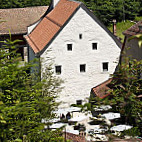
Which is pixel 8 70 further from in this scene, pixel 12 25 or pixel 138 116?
pixel 12 25

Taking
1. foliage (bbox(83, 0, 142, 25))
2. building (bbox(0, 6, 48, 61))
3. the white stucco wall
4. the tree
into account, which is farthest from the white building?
foliage (bbox(83, 0, 142, 25))

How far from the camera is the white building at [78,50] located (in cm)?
2411

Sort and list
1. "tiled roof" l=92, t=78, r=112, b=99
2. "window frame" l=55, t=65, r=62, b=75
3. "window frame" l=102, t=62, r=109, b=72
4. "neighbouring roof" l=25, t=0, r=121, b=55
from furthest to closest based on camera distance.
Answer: "window frame" l=102, t=62, r=109, b=72
"window frame" l=55, t=65, r=62, b=75
"neighbouring roof" l=25, t=0, r=121, b=55
"tiled roof" l=92, t=78, r=112, b=99

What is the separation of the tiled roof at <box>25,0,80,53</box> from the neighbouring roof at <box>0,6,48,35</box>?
723cm

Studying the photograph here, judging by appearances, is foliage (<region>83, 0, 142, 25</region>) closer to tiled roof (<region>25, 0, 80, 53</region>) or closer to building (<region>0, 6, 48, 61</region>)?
building (<region>0, 6, 48, 61</region>)

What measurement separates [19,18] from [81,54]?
16176 mm

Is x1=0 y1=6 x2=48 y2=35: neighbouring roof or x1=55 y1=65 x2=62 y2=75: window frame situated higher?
x1=0 y1=6 x2=48 y2=35: neighbouring roof

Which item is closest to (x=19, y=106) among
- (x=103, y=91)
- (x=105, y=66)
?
(x=103, y=91)

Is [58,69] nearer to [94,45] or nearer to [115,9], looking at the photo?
[94,45]

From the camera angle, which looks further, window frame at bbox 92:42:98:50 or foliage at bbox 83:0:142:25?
foliage at bbox 83:0:142:25

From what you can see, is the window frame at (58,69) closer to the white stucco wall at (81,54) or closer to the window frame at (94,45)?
the white stucco wall at (81,54)

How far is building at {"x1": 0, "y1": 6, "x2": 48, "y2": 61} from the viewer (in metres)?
36.6

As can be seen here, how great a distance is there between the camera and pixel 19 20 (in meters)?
→ 39.2

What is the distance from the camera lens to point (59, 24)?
82.2 ft
